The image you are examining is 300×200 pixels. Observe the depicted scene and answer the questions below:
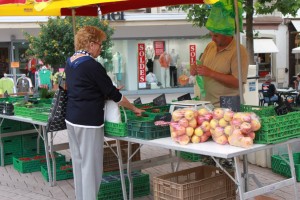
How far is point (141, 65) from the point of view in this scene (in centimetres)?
2178

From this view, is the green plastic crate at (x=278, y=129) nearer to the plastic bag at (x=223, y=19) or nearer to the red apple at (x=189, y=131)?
the red apple at (x=189, y=131)

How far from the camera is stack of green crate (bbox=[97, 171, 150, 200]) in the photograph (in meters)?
5.07

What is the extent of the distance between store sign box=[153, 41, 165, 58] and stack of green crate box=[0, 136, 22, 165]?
594 inches

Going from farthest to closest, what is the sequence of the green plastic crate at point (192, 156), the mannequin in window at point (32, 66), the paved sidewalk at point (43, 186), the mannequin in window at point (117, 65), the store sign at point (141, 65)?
the store sign at point (141, 65) < the mannequin in window at point (117, 65) < the mannequin in window at point (32, 66) < the green plastic crate at point (192, 156) < the paved sidewalk at point (43, 186)

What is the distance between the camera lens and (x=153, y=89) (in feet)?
71.9

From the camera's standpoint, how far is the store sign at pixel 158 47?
72.6 ft

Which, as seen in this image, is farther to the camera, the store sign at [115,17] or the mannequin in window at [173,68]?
the mannequin in window at [173,68]

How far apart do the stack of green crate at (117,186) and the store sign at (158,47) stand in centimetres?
1686

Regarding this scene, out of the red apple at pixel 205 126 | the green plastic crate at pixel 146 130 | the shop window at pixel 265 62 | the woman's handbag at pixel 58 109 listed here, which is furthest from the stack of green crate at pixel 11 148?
the shop window at pixel 265 62

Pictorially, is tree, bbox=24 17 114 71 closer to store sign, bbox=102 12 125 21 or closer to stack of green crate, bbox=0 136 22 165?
store sign, bbox=102 12 125 21

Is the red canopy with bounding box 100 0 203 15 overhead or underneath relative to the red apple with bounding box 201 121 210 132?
overhead

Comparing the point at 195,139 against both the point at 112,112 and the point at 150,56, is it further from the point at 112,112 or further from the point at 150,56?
the point at 150,56

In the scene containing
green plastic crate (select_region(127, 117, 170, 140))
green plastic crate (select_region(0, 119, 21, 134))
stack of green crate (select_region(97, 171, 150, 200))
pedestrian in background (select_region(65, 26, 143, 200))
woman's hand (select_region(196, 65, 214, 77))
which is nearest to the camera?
green plastic crate (select_region(127, 117, 170, 140))

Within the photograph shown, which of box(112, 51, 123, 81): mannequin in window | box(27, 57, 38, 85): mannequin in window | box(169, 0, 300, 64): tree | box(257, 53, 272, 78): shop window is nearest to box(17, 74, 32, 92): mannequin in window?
box(27, 57, 38, 85): mannequin in window
